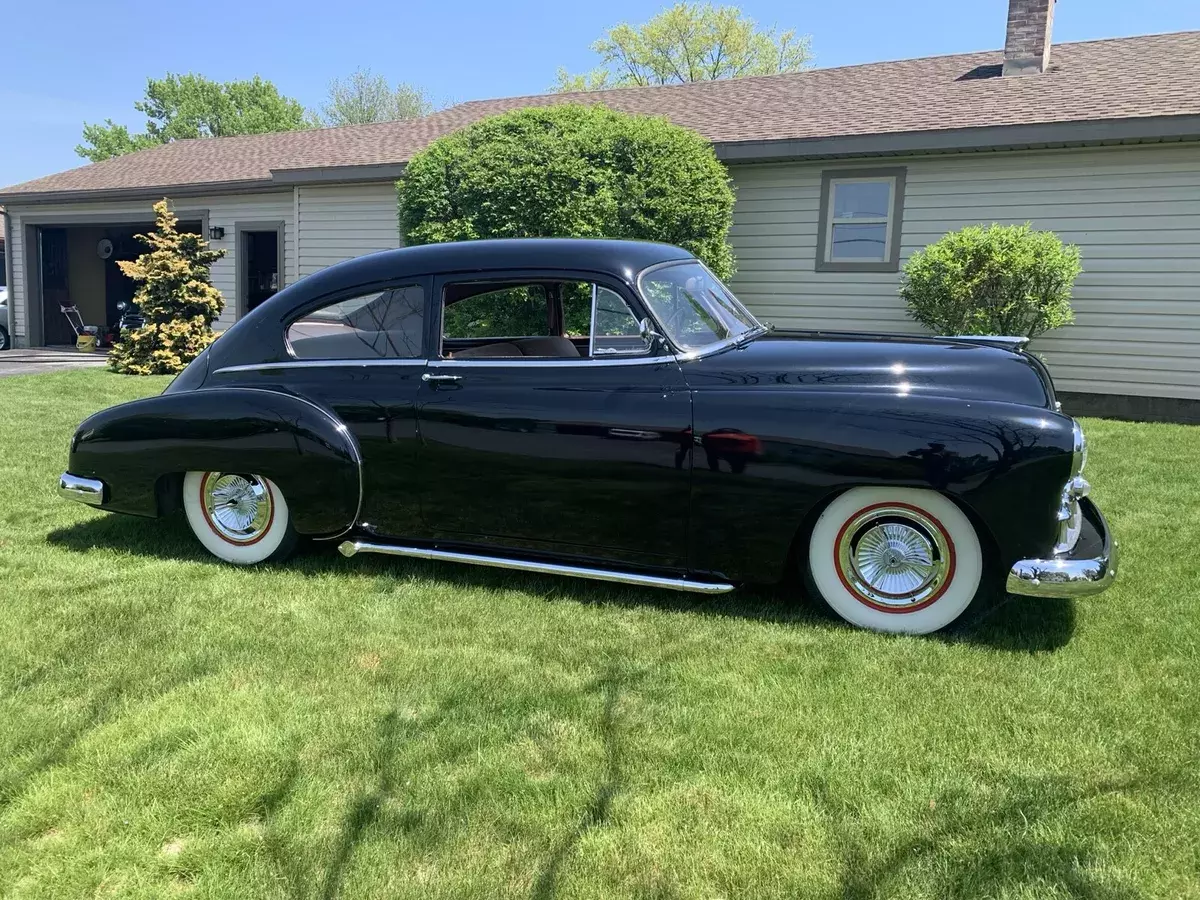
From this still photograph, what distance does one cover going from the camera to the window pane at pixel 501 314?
4.70 metres

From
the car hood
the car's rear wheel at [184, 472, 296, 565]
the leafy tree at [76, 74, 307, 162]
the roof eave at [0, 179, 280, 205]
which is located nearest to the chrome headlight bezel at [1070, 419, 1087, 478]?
the car hood

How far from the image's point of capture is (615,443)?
384 centimetres

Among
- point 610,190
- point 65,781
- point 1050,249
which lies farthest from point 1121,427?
point 65,781

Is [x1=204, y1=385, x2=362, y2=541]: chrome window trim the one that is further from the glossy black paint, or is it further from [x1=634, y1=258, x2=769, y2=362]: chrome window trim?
[x1=634, y1=258, x2=769, y2=362]: chrome window trim

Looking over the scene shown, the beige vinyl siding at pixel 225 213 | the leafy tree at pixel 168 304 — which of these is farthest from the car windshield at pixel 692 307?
the beige vinyl siding at pixel 225 213

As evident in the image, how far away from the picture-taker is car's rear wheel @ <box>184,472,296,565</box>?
4.55 meters

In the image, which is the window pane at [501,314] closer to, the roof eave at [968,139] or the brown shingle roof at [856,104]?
the roof eave at [968,139]

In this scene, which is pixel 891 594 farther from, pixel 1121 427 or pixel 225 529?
pixel 1121 427

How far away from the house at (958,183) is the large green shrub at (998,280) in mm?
664

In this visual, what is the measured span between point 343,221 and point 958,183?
9817 millimetres

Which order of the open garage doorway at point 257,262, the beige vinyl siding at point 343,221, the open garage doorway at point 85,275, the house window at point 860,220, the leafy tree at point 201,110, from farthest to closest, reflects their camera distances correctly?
the leafy tree at point 201,110
the open garage doorway at point 85,275
the open garage doorway at point 257,262
the beige vinyl siding at point 343,221
the house window at point 860,220

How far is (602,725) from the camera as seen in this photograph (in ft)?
9.53

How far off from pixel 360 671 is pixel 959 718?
→ 7.14 ft

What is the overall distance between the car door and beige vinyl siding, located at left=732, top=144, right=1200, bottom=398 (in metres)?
7.81
